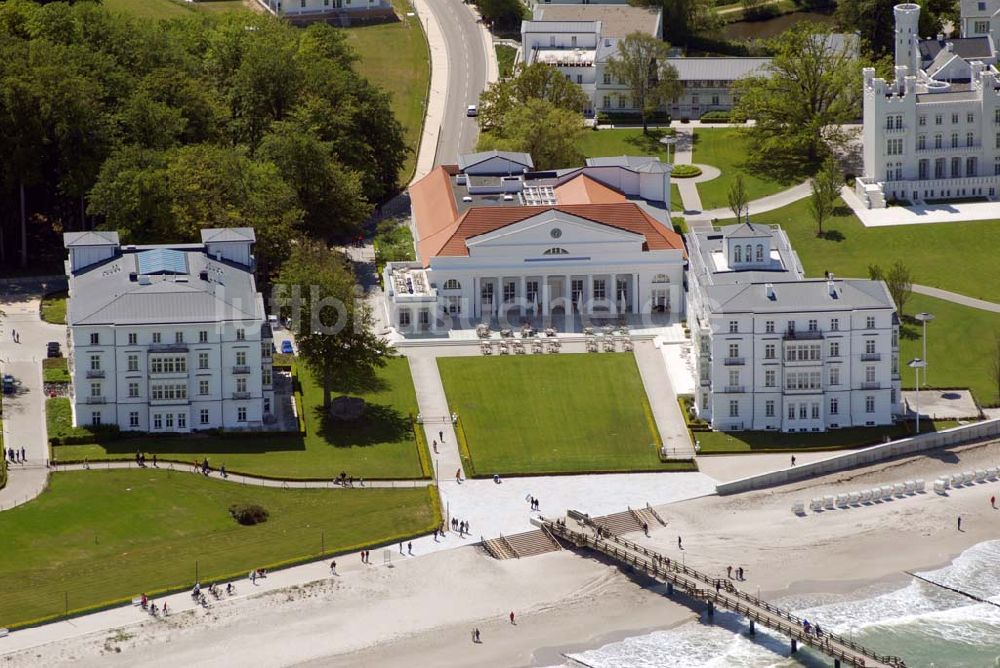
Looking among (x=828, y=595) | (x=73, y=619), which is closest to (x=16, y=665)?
(x=73, y=619)

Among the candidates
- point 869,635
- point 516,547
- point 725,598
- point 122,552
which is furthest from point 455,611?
point 869,635

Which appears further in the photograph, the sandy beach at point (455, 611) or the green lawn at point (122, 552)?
the green lawn at point (122, 552)

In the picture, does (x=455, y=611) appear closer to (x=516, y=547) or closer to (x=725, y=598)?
(x=516, y=547)

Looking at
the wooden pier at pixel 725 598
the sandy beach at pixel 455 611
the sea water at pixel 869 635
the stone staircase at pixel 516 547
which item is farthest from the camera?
the stone staircase at pixel 516 547

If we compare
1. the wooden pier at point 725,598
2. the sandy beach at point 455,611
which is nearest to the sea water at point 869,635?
the wooden pier at point 725,598

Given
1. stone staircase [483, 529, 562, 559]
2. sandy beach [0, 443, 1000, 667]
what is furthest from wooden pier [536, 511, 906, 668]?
stone staircase [483, 529, 562, 559]

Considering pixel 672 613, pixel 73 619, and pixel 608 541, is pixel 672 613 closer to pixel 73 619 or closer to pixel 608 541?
pixel 608 541

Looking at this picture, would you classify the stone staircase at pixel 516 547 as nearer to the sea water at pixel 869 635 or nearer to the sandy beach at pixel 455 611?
the sandy beach at pixel 455 611
